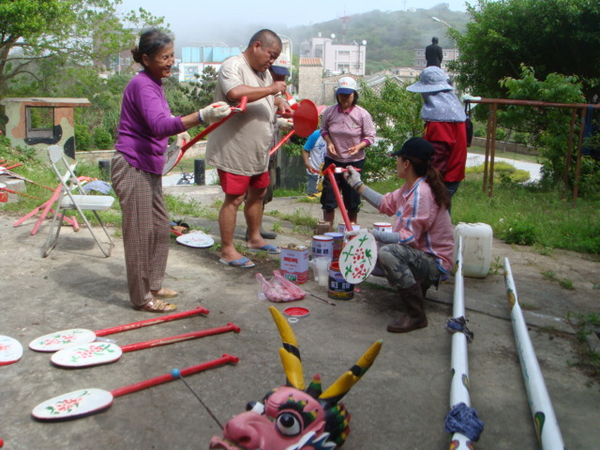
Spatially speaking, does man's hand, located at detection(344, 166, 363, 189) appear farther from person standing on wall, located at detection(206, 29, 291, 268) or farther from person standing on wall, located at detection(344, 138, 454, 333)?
person standing on wall, located at detection(206, 29, 291, 268)

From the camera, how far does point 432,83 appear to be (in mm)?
4605

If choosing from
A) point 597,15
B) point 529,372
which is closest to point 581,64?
point 597,15

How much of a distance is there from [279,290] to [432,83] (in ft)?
6.84

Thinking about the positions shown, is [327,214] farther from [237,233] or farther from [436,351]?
[436,351]

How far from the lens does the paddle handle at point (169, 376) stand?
8.75 feet

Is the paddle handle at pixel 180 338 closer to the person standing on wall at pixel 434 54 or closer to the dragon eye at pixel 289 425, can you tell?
the dragon eye at pixel 289 425

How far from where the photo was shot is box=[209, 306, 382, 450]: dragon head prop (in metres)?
2.00

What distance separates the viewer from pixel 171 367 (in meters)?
2.98

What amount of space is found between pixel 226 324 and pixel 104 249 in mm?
2177

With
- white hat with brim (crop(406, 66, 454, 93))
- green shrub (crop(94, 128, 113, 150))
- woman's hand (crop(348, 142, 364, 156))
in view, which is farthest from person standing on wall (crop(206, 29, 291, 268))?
green shrub (crop(94, 128, 113, 150))

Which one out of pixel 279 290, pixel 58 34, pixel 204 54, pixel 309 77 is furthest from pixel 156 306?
pixel 204 54

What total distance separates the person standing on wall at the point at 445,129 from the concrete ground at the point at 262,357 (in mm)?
967

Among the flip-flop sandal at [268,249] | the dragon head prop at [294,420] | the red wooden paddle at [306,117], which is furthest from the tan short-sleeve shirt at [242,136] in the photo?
the dragon head prop at [294,420]

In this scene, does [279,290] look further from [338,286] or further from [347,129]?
[347,129]
